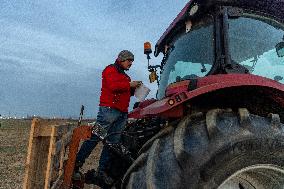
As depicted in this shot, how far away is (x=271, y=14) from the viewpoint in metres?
3.75

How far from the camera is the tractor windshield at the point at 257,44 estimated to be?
3.47m

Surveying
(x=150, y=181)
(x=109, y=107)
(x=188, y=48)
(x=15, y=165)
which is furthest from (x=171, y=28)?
(x=15, y=165)

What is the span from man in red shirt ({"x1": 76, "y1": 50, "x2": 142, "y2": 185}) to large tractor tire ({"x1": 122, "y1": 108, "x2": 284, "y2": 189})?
175cm

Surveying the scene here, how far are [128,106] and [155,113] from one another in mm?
2014

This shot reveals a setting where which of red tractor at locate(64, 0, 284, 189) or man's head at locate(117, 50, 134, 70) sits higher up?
man's head at locate(117, 50, 134, 70)

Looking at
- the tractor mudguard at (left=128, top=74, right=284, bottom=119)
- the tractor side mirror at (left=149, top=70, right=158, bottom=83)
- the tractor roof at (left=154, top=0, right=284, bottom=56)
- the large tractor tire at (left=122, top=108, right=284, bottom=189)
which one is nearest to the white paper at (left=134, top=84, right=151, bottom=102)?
the tractor side mirror at (left=149, top=70, right=158, bottom=83)

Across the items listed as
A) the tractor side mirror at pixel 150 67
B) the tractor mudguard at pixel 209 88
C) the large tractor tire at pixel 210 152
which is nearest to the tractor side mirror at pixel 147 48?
the tractor side mirror at pixel 150 67

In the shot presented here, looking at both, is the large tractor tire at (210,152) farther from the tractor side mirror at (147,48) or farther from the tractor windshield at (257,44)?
the tractor side mirror at (147,48)

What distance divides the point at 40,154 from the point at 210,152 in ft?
4.94

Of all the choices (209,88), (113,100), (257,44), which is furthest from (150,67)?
(209,88)

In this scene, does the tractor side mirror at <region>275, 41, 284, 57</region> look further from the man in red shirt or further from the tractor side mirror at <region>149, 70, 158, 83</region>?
the tractor side mirror at <region>149, 70, 158, 83</region>

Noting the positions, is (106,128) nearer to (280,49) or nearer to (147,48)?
(147,48)

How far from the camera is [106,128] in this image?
4.60 m

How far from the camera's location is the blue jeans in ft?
14.5
